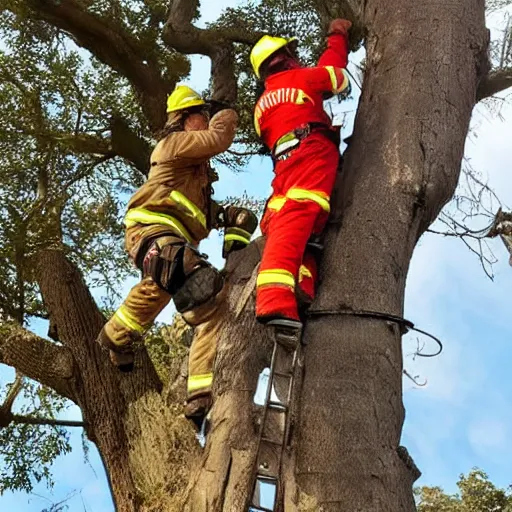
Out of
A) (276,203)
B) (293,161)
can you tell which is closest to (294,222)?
(276,203)

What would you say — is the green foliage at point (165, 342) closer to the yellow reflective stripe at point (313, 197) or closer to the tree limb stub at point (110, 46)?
the tree limb stub at point (110, 46)

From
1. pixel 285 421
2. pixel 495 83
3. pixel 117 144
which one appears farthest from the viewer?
pixel 117 144

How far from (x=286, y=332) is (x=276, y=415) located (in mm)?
323

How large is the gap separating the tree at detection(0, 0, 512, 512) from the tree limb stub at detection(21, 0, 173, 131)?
15mm

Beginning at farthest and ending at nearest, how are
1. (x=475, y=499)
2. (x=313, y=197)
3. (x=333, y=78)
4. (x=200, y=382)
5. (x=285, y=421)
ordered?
(x=475, y=499) → (x=333, y=78) → (x=200, y=382) → (x=313, y=197) → (x=285, y=421)

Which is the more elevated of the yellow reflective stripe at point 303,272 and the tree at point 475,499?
the tree at point 475,499

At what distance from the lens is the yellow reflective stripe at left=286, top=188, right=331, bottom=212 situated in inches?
131

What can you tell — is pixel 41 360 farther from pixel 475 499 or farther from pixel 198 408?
pixel 475 499

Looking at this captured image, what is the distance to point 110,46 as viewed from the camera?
6703 millimetres

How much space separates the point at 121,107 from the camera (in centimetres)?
737

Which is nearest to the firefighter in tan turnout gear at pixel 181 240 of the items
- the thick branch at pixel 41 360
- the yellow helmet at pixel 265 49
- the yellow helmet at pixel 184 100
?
the yellow helmet at pixel 184 100

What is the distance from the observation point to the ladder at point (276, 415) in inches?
109

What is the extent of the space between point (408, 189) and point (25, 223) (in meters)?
4.58

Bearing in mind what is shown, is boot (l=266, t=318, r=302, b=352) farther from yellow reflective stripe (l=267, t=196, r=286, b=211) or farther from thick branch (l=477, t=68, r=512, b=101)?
thick branch (l=477, t=68, r=512, b=101)
